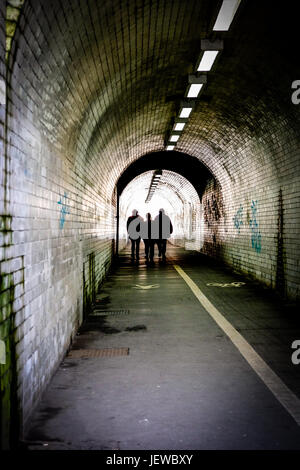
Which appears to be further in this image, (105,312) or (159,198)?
(159,198)

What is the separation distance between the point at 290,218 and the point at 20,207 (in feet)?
25.1

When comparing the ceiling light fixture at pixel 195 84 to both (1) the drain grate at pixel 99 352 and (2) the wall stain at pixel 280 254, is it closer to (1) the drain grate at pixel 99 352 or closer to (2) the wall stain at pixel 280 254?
(2) the wall stain at pixel 280 254

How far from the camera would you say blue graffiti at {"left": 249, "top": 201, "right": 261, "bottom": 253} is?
13147 mm

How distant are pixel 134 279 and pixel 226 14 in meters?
9.11

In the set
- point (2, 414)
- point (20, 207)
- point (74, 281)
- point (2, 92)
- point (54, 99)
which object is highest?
point (54, 99)

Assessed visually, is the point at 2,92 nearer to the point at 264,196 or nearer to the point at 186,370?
the point at 186,370

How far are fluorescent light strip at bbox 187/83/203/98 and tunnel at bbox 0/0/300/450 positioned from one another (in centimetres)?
8

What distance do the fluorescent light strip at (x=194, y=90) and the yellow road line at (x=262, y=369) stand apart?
16.3 feet

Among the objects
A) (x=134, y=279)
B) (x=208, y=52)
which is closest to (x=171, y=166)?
(x=134, y=279)

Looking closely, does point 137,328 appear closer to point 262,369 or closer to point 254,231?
point 262,369

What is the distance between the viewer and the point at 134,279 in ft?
47.1
